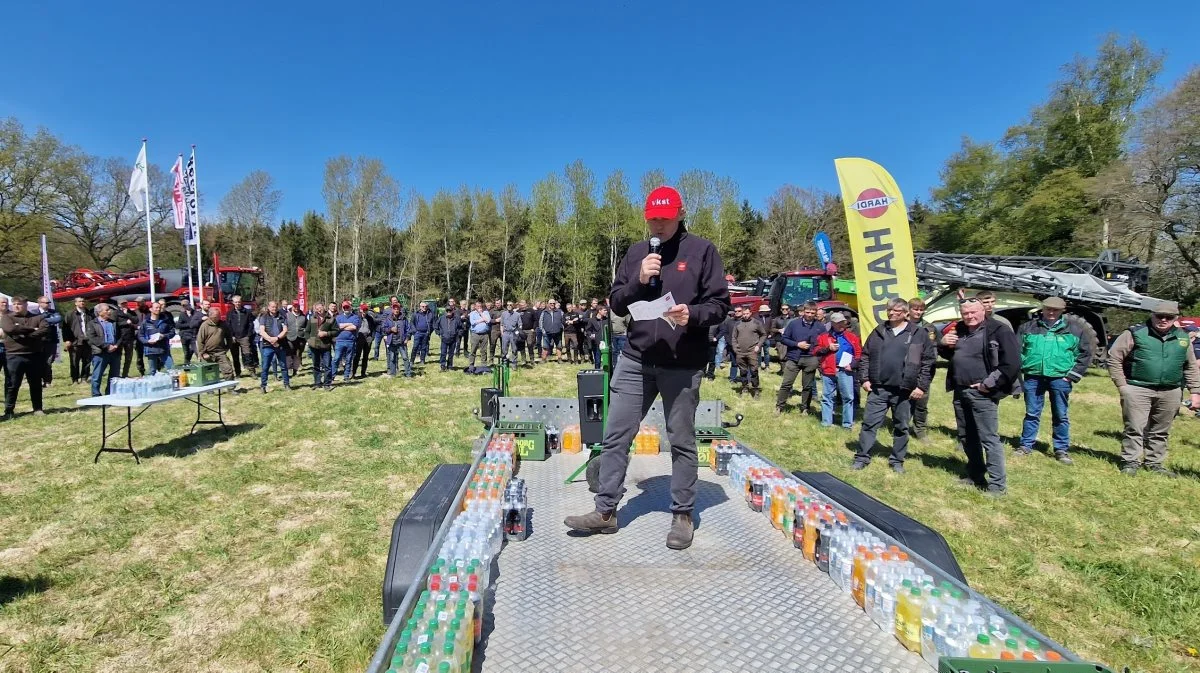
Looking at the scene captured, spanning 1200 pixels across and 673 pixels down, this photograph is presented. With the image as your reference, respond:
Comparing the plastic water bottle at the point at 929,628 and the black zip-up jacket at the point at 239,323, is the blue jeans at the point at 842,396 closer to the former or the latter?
the plastic water bottle at the point at 929,628

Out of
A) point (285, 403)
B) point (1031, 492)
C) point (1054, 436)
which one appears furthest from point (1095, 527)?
point (285, 403)

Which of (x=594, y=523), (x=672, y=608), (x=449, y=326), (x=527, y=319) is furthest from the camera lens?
(x=527, y=319)

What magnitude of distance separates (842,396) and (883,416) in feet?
7.82

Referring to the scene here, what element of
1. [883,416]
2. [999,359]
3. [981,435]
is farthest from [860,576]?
[883,416]

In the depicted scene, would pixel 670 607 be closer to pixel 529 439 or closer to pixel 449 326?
pixel 529 439

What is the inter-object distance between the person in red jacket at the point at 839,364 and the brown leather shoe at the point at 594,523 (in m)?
6.19

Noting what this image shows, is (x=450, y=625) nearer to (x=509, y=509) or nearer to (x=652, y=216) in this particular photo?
(x=509, y=509)

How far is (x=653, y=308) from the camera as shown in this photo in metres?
2.90

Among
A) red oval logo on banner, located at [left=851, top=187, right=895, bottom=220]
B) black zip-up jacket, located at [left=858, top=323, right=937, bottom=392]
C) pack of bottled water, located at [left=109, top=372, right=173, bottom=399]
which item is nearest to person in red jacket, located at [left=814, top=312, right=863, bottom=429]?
red oval logo on banner, located at [left=851, top=187, right=895, bottom=220]

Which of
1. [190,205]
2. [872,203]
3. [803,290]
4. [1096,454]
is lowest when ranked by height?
[1096,454]

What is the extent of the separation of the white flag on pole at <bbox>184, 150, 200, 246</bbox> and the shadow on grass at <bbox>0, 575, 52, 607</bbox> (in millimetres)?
17063

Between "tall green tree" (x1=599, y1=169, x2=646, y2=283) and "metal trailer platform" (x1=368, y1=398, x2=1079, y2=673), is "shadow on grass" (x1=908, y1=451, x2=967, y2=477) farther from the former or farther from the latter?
"tall green tree" (x1=599, y1=169, x2=646, y2=283)

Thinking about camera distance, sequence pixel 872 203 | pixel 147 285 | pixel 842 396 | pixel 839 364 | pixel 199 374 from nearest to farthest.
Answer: pixel 199 374, pixel 839 364, pixel 842 396, pixel 872 203, pixel 147 285

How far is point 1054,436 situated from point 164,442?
11.7m
